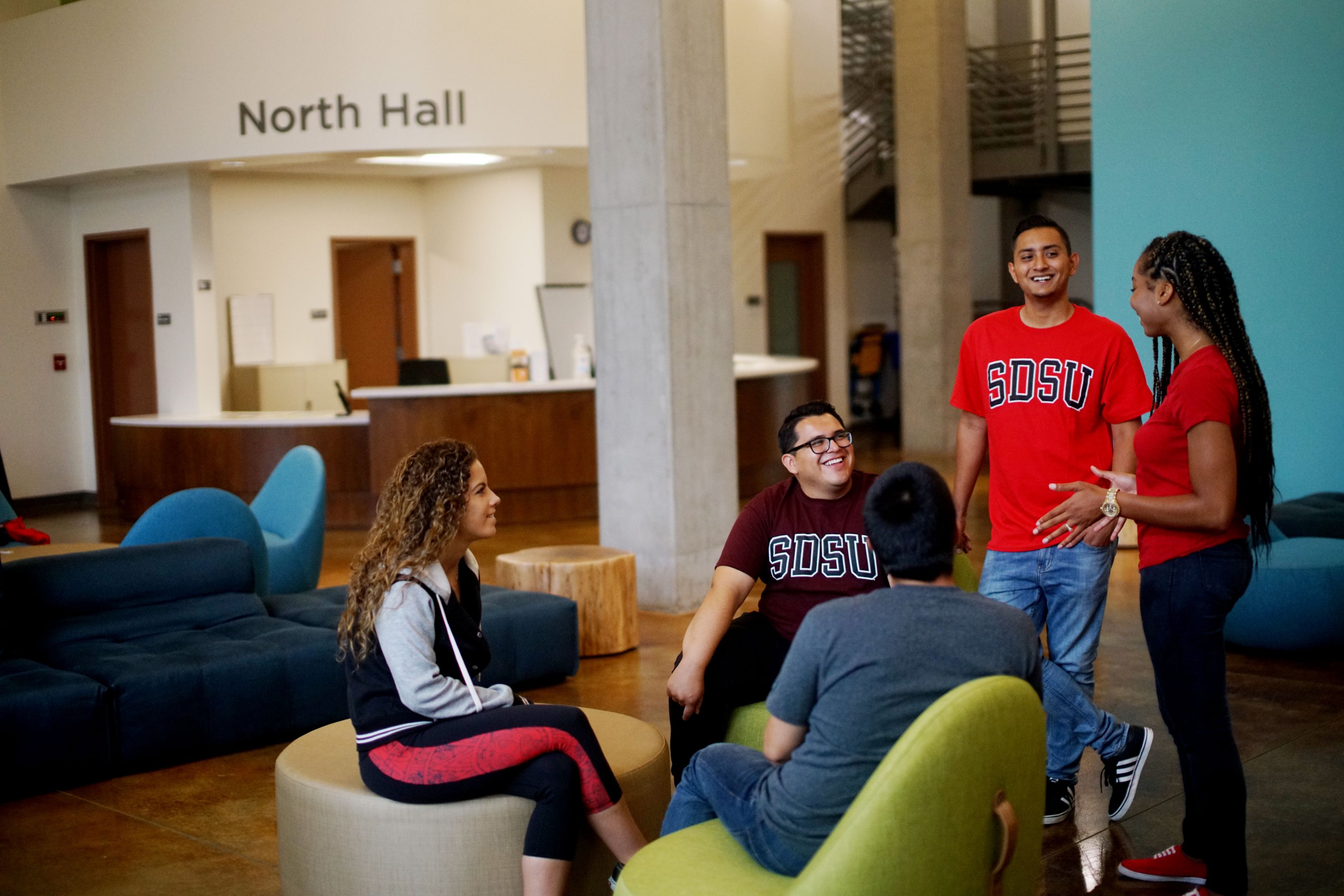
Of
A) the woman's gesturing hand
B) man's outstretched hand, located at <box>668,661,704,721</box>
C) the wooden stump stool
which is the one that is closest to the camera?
the woman's gesturing hand

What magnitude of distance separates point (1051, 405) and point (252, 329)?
10.6 metres

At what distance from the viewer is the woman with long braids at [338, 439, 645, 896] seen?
289cm

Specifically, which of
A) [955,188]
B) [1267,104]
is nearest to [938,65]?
[955,188]

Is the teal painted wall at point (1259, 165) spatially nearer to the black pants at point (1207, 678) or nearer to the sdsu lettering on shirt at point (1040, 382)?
the sdsu lettering on shirt at point (1040, 382)

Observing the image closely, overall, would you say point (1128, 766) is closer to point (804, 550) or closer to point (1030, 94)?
point (804, 550)

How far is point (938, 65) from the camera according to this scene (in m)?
14.1

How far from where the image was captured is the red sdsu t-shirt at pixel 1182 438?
2984 millimetres

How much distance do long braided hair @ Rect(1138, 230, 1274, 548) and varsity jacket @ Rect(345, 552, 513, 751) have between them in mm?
1772

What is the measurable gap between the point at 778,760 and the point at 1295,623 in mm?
4051

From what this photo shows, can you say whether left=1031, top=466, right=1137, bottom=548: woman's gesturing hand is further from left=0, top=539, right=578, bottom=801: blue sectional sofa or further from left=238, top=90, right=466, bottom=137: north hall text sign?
left=238, top=90, right=466, bottom=137: north hall text sign

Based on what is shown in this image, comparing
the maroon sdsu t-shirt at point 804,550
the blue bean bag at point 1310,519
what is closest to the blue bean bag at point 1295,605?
the blue bean bag at point 1310,519

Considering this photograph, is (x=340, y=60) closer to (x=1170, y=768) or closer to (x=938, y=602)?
(x=1170, y=768)

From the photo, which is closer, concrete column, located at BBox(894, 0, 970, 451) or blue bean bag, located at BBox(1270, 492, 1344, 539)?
blue bean bag, located at BBox(1270, 492, 1344, 539)

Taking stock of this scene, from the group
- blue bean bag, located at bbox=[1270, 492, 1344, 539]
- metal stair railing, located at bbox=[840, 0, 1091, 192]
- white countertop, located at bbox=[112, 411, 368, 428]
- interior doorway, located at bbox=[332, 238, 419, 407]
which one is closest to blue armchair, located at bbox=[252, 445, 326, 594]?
white countertop, located at bbox=[112, 411, 368, 428]
